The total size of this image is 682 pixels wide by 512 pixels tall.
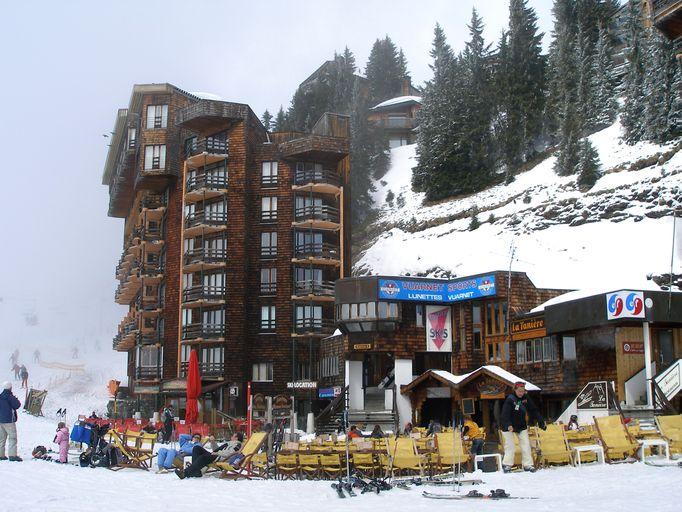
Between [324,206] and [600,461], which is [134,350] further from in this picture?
[600,461]

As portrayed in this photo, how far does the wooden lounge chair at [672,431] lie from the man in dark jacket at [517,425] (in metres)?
2.78

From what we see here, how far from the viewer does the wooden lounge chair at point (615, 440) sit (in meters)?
17.3

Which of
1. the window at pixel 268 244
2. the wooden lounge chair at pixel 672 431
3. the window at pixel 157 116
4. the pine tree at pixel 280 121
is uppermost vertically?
the pine tree at pixel 280 121

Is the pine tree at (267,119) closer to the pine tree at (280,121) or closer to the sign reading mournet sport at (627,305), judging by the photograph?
the pine tree at (280,121)

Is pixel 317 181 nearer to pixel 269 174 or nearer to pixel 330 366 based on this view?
pixel 269 174

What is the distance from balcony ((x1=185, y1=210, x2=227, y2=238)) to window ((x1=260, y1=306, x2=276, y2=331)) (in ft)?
19.7

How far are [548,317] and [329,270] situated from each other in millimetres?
23598

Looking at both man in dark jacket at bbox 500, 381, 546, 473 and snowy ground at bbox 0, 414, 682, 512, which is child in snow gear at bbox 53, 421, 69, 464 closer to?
snowy ground at bbox 0, 414, 682, 512

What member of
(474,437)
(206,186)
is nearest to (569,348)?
(474,437)

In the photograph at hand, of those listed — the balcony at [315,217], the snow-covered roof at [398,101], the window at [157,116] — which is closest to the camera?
the balcony at [315,217]

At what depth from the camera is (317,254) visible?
181 feet

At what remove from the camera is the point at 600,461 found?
57.4 feet

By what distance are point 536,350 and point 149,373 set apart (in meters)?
30.0

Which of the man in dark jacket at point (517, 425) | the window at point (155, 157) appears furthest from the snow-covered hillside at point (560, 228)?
the man in dark jacket at point (517, 425)
